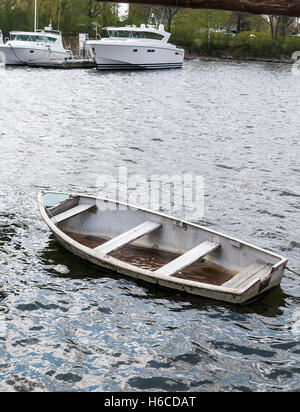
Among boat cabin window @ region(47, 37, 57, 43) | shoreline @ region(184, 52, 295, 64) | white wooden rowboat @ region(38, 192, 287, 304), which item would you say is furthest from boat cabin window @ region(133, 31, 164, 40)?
white wooden rowboat @ region(38, 192, 287, 304)

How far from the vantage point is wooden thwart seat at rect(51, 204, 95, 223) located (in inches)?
472

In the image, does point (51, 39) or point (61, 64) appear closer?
point (61, 64)

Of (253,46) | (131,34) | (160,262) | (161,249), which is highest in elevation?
(253,46)

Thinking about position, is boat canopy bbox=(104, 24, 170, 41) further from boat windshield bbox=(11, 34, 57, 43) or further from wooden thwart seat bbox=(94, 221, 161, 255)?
wooden thwart seat bbox=(94, 221, 161, 255)

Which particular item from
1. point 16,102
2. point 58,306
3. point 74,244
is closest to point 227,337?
point 58,306

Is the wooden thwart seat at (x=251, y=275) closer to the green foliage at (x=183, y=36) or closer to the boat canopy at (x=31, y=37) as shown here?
the boat canopy at (x=31, y=37)

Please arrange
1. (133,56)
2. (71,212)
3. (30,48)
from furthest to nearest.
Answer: (133,56)
(30,48)
(71,212)

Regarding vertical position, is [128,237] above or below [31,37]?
below

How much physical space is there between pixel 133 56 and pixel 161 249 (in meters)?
47.3

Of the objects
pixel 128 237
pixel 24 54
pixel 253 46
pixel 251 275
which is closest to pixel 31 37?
pixel 24 54

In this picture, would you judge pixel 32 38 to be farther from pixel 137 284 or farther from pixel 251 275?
pixel 251 275

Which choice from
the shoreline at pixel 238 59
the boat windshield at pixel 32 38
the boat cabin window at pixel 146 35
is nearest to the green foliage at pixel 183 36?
the shoreline at pixel 238 59

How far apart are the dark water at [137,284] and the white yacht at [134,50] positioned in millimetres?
25193

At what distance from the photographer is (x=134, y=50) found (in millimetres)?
56062
